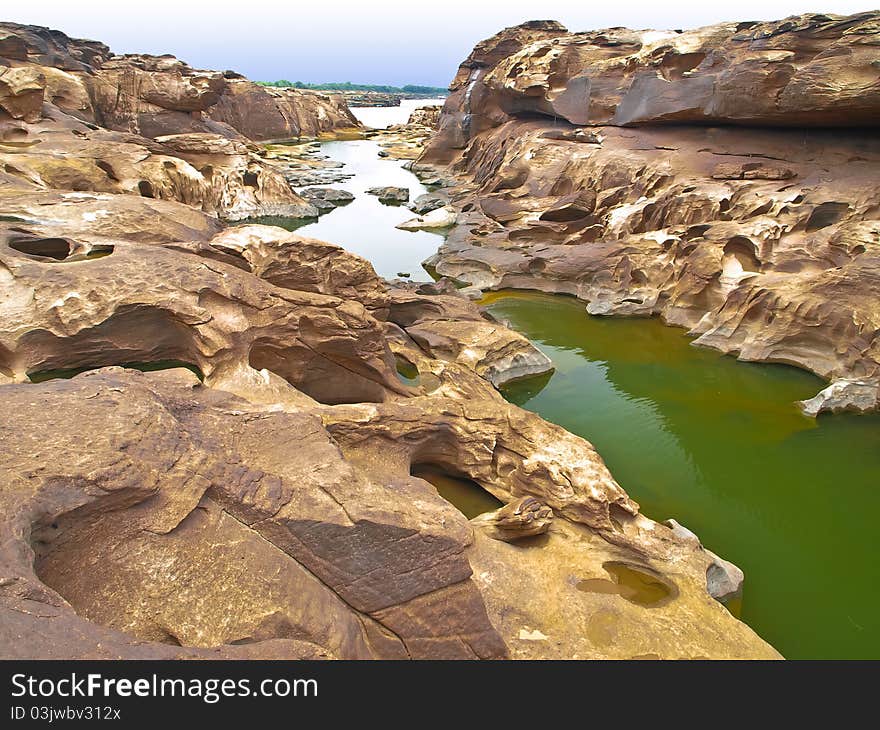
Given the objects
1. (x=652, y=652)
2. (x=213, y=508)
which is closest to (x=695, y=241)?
(x=652, y=652)

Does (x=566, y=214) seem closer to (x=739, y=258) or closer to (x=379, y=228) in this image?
(x=739, y=258)

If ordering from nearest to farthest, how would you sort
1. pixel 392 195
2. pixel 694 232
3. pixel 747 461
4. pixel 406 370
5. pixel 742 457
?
pixel 747 461, pixel 742 457, pixel 406 370, pixel 694 232, pixel 392 195

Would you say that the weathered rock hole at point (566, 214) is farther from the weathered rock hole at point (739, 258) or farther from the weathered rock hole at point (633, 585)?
the weathered rock hole at point (633, 585)

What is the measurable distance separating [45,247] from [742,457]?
11.4 m

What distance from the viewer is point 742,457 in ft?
31.7

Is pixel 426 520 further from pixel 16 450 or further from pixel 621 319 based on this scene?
pixel 621 319

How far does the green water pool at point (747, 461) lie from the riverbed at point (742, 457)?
2 centimetres

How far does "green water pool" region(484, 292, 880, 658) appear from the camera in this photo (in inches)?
265

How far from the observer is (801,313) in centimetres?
1226

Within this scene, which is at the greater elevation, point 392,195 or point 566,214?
point 566,214

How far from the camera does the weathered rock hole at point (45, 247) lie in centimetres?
848

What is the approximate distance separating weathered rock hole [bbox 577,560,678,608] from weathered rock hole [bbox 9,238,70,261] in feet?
27.8

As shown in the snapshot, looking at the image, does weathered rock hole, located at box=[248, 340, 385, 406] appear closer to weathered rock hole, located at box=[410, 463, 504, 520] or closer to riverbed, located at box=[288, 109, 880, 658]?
weathered rock hole, located at box=[410, 463, 504, 520]

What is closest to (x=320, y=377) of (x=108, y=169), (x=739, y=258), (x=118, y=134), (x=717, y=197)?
(x=739, y=258)
